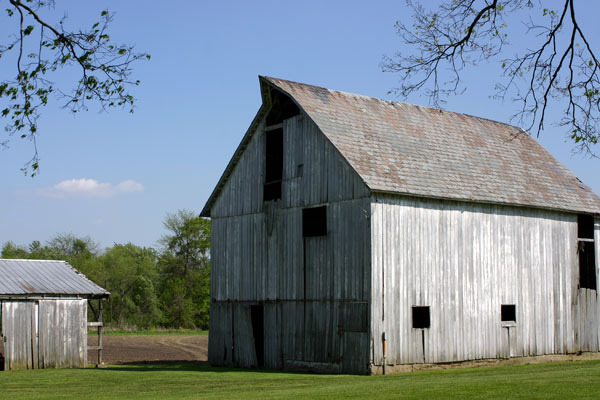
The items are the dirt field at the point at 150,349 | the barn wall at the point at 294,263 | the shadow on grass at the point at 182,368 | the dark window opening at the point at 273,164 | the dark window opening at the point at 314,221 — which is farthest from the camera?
the dirt field at the point at 150,349

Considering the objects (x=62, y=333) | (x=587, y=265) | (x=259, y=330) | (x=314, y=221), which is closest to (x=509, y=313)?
(x=587, y=265)

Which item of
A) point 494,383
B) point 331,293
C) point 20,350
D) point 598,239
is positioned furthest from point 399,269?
point 20,350

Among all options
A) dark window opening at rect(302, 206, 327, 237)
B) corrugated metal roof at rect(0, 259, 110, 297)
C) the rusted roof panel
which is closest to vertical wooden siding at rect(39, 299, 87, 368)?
corrugated metal roof at rect(0, 259, 110, 297)

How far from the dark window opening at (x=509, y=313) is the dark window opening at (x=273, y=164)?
29.7ft

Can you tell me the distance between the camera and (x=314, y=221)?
26.9m

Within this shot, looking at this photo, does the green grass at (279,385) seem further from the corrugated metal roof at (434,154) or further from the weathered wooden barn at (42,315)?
the corrugated metal roof at (434,154)

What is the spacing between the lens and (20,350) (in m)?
29.7

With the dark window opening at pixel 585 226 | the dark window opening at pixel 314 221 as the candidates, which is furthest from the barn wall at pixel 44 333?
the dark window opening at pixel 585 226

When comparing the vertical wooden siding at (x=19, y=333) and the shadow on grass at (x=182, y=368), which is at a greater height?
the vertical wooden siding at (x=19, y=333)

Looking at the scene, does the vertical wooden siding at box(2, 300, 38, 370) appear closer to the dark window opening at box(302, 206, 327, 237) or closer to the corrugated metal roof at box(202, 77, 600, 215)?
the corrugated metal roof at box(202, 77, 600, 215)

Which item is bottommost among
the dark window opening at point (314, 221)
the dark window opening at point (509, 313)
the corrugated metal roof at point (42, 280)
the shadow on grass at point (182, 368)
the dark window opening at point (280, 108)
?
the shadow on grass at point (182, 368)

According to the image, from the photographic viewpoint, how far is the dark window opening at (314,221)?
26484 millimetres

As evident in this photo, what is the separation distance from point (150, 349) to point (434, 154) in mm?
22257

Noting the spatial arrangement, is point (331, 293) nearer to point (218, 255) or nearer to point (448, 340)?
point (448, 340)
